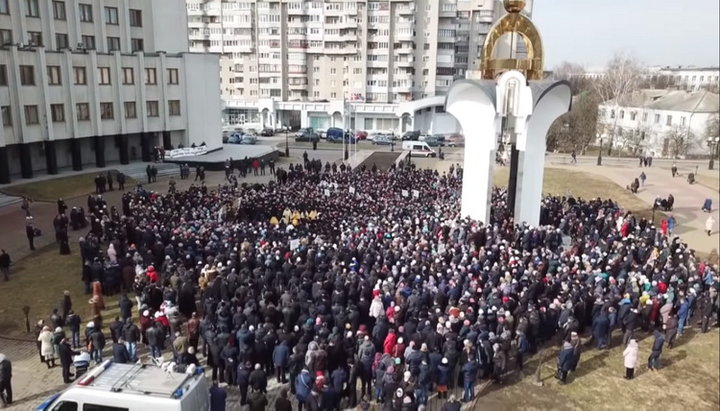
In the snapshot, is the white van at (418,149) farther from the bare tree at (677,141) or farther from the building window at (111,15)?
the building window at (111,15)

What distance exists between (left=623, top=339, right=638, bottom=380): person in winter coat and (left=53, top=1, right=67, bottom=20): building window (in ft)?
123

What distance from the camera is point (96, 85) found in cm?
3591

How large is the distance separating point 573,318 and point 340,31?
61.6 meters

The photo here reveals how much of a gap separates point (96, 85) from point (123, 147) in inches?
185

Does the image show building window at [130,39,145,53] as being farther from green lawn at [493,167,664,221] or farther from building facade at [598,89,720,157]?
building facade at [598,89,720,157]

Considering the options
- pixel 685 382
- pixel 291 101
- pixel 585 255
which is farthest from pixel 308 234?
pixel 291 101

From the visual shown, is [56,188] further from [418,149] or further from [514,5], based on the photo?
[418,149]

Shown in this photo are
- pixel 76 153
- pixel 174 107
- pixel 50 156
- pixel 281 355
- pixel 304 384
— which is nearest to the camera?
pixel 304 384

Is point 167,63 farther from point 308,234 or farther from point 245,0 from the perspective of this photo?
point 245,0

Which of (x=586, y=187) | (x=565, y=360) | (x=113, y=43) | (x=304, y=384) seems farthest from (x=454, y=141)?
(x=304, y=384)

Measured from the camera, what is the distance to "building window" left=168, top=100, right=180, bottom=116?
40875 millimetres

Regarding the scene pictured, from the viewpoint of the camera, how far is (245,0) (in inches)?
2798

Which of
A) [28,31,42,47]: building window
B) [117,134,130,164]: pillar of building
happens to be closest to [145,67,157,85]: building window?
[117,134,130,164]: pillar of building

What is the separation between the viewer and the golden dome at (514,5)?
19.9 m
